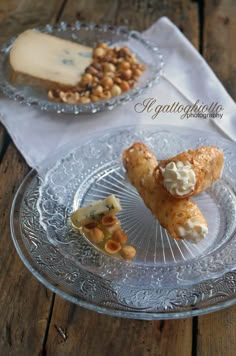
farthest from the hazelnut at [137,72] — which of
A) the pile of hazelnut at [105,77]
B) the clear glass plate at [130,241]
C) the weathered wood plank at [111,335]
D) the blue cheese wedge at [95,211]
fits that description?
the weathered wood plank at [111,335]

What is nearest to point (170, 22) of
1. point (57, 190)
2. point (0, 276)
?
point (57, 190)

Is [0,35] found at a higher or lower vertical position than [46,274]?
lower

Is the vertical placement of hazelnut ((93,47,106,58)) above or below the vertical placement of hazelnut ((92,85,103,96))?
below

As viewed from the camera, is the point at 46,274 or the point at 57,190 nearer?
the point at 46,274

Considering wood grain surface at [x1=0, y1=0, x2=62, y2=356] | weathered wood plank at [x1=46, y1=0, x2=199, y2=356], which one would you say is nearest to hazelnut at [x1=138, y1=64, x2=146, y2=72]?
wood grain surface at [x1=0, y1=0, x2=62, y2=356]

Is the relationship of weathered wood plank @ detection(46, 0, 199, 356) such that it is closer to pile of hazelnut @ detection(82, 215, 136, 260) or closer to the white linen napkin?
pile of hazelnut @ detection(82, 215, 136, 260)

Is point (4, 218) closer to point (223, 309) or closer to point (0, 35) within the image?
point (223, 309)
